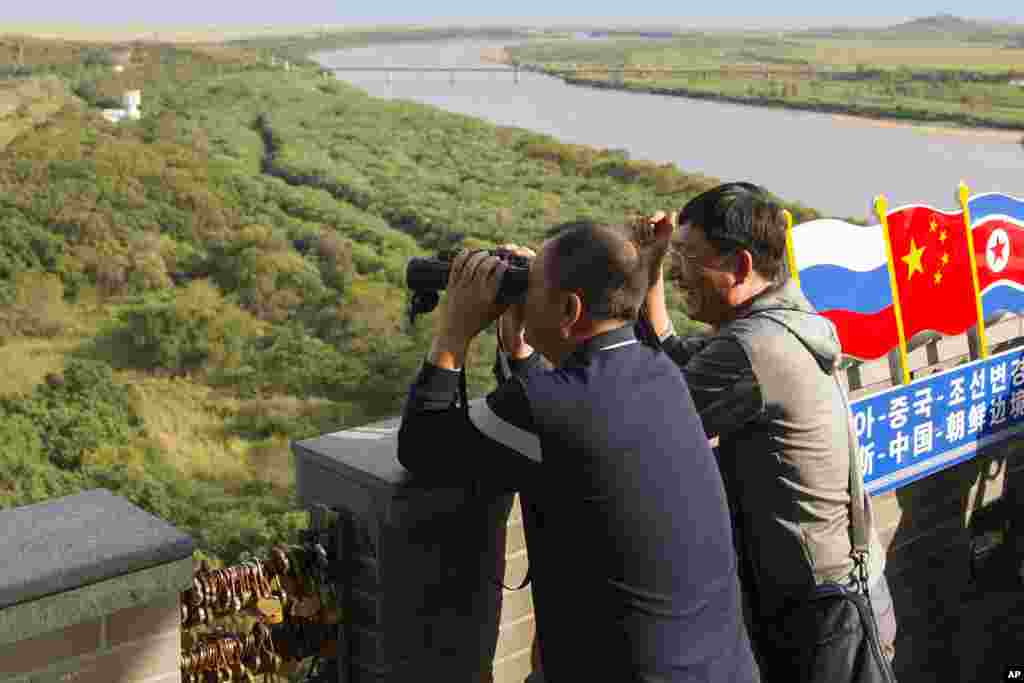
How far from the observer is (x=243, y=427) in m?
23.6

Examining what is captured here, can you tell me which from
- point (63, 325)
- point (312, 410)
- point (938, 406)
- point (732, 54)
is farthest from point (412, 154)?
point (732, 54)

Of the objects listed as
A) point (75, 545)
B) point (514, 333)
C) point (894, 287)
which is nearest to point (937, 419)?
point (894, 287)

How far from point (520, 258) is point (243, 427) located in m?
21.9

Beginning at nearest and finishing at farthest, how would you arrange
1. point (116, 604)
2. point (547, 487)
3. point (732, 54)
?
point (547, 487), point (116, 604), point (732, 54)

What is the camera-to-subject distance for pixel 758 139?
7150cm

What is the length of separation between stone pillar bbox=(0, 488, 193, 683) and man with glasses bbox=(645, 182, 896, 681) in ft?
3.52

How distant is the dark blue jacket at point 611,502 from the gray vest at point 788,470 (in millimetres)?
499

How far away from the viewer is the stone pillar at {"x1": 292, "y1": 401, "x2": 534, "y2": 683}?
2615mm

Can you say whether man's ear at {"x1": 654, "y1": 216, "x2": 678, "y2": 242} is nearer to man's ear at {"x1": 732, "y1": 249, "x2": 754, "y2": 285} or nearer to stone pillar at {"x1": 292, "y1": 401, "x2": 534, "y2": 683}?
man's ear at {"x1": 732, "y1": 249, "x2": 754, "y2": 285}

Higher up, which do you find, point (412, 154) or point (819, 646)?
point (819, 646)

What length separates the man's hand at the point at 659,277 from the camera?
2844 millimetres

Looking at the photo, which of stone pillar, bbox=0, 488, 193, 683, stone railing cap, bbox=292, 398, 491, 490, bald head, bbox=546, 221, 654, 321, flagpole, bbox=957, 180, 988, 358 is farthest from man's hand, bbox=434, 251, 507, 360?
flagpole, bbox=957, 180, 988, 358

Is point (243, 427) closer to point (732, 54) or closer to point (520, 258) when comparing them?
point (520, 258)

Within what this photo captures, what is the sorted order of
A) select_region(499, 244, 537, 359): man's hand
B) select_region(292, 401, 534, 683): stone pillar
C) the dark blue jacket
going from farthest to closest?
1. select_region(292, 401, 534, 683): stone pillar
2. select_region(499, 244, 537, 359): man's hand
3. the dark blue jacket
